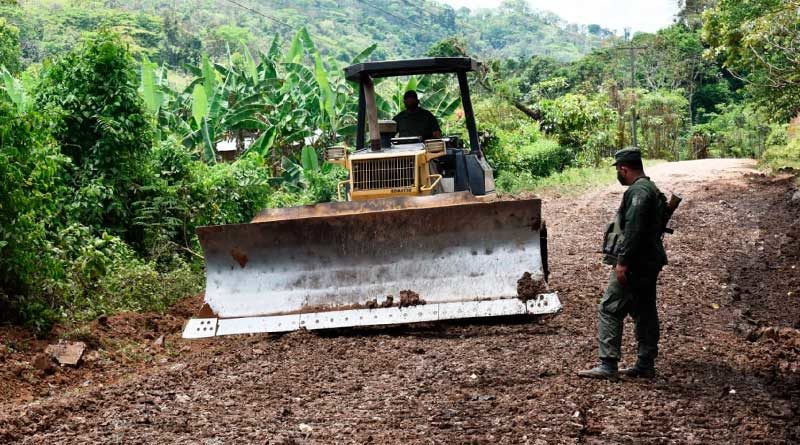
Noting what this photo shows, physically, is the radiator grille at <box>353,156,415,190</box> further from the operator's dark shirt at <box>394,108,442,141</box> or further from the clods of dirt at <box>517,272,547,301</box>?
the clods of dirt at <box>517,272,547,301</box>

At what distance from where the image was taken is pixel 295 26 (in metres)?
109

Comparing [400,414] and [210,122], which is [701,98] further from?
[400,414]

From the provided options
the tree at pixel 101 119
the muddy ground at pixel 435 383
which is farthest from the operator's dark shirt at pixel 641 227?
the tree at pixel 101 119

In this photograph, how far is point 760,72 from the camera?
23922mm

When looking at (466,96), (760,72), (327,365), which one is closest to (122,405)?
(327,365)

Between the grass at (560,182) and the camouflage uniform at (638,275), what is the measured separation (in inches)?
671

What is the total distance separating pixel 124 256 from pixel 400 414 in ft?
19.1

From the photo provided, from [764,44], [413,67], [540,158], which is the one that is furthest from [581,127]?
[413,67]

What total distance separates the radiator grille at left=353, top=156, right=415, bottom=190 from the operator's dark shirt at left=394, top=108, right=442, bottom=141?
3.92 feet

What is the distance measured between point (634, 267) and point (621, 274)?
0.12 metres

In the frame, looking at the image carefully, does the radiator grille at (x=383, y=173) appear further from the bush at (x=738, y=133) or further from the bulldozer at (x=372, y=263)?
the bush at (x=738, y=133)

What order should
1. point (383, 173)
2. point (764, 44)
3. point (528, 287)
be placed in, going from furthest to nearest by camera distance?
point (764, 44) < point (383, 173) < point (528, 287)

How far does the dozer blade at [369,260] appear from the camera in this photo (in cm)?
788

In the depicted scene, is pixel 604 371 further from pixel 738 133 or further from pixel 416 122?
pixel 738 133
